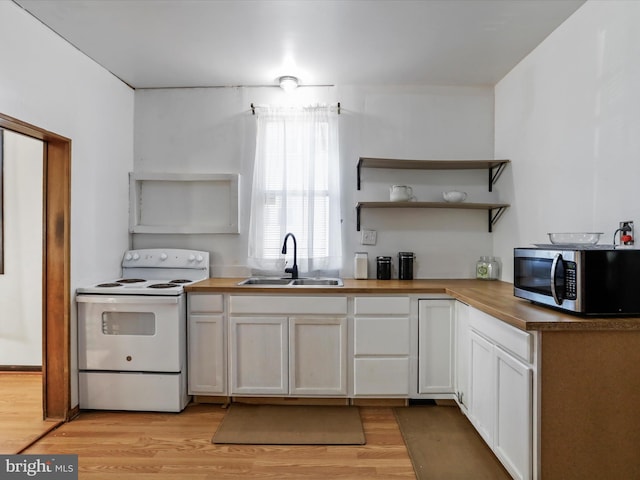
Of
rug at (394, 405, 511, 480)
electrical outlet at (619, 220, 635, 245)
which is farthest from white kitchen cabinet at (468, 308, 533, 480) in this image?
electrical outlet at (619, 220, 635, 245)

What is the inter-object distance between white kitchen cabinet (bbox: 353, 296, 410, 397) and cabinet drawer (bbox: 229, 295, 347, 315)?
15cm

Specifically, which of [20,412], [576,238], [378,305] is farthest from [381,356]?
[20,412]

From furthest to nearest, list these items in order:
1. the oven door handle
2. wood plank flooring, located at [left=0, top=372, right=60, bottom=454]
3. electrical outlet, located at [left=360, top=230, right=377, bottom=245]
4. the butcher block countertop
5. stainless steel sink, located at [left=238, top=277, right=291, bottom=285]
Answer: electrical outlet, located at [left=360, top=230, right=377, bottom=245], stainless steel sink, located at [left=238, top=277, right=291, bottom=285], the oven door handle, wood plank flooring, located at [left=0, top=372, right=60, bottom=454], the butcher block countertop

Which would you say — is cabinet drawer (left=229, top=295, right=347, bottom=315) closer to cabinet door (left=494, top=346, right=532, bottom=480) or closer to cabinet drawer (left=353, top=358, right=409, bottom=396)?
cabinet drawer (left=353, top=358, right=409, bottom=396)

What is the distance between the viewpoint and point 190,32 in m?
2.18

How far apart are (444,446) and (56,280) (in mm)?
2610

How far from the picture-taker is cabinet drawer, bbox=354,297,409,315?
7.89 ft

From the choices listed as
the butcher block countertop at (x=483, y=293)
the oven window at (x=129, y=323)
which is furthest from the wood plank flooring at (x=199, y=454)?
the butcher block countertop at (x=483, y=293)

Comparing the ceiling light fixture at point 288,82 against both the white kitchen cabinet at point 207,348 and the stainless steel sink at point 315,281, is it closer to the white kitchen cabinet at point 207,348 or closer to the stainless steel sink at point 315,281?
the stainless steel sink at point 315,281

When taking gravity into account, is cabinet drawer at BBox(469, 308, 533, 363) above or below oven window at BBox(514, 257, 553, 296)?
below

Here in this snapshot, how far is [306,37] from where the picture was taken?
2.23 metres

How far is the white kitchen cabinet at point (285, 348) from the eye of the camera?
7.95 ft

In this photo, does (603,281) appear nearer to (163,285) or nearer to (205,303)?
(205,303)

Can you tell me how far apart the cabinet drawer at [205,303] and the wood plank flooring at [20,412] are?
108cm
